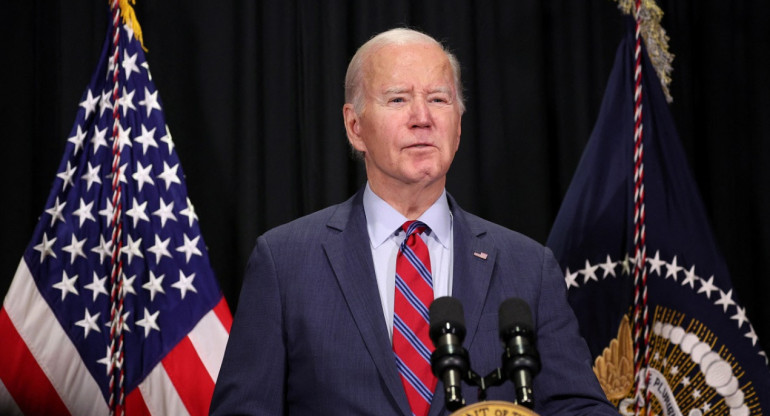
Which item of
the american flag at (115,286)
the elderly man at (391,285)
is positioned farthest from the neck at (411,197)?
the american flag at (115,286)

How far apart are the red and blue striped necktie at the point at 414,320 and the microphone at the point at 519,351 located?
0.48 m

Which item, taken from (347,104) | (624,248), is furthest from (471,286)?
(624,248)

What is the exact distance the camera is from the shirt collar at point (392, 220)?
6.61ft

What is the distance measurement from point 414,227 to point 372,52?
461 mm

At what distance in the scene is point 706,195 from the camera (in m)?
3.92

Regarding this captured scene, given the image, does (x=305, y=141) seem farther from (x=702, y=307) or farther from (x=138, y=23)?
(x=702, y=307)

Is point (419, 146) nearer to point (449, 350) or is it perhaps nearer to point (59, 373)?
point (449, 350)

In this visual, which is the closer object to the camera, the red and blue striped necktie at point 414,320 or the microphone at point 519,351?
the microphone at point 519,351

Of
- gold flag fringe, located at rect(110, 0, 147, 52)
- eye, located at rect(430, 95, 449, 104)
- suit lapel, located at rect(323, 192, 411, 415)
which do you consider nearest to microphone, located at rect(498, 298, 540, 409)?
suit lapel, located at rect(323, 192, 411, 415)

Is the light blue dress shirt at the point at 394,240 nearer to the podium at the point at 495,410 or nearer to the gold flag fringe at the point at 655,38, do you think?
the podium at the point at 495,410

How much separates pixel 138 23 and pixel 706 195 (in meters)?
2.67

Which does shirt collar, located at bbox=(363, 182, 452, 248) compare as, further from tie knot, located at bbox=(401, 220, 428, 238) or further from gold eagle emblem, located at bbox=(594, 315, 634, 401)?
gold eagle emblem, located at bbox=(594, 315, 634, 401)

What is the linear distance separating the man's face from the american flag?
129 cm

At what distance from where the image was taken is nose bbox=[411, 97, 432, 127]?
1998 mm
